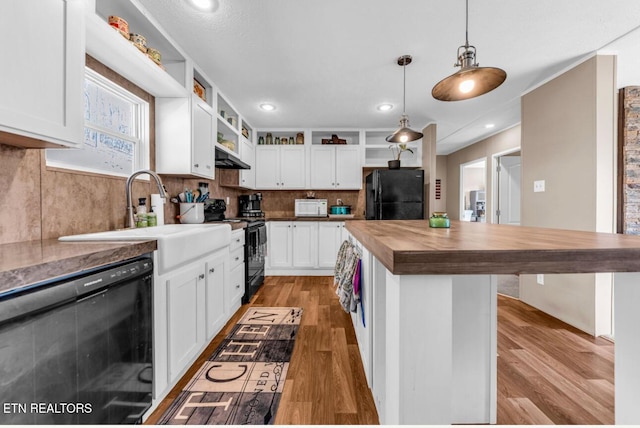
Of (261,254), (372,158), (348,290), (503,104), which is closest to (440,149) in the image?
(372,158)

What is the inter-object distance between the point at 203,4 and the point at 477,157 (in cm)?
539

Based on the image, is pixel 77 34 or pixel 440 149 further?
pixel 440 149

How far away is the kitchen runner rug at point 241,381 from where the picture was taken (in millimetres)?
1384

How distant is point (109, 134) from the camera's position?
1.87m

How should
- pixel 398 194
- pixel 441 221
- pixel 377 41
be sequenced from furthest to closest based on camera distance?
1. pixel 398 194
2. pixel 377 41
3. pixel 441 221

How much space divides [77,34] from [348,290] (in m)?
1.89

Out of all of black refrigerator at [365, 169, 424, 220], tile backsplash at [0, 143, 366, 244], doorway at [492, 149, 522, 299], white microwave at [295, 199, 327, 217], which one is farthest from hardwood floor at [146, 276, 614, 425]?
doorway at [492, 149, 522, 299]

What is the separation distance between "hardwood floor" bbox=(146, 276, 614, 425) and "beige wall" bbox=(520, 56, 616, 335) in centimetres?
25

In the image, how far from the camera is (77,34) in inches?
47.5

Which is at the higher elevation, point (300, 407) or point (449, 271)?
point (449, 271)

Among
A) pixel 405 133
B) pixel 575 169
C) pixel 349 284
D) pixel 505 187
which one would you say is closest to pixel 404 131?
pixel 405 133

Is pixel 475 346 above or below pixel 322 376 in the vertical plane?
above

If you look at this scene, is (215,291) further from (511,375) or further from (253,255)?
(511,375)

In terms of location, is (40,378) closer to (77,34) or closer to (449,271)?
(449,271)
